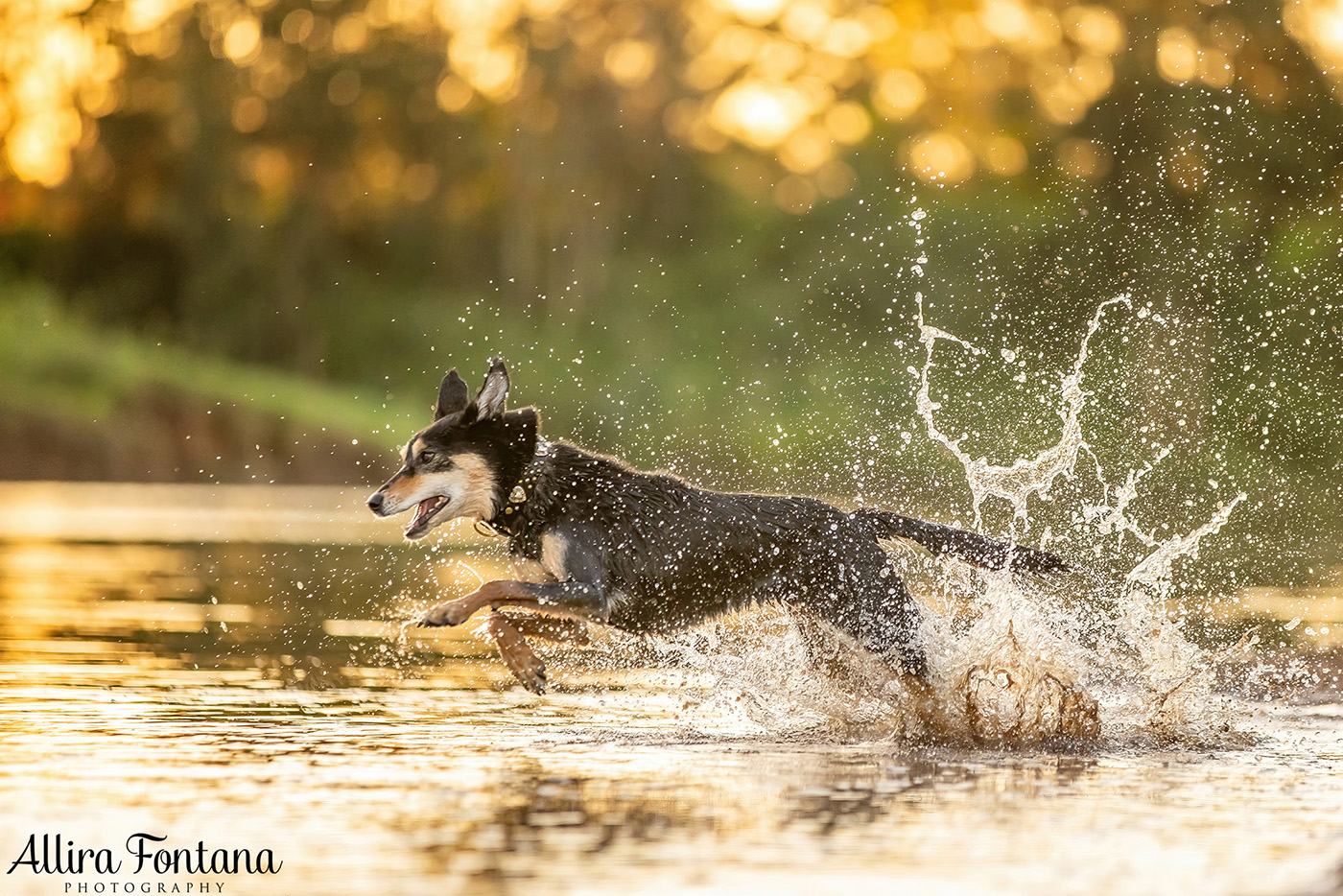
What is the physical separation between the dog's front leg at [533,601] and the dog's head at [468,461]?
521mm

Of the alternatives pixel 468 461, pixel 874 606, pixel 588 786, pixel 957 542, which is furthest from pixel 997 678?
pixel 468 461

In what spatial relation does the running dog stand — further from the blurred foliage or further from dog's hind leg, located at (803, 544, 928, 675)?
the blurred foliage

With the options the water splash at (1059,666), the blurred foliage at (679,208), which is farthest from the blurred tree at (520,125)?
the water splash at (1059,666)

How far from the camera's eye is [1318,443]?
27625mm

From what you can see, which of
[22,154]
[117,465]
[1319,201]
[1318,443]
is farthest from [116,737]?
[22,154]

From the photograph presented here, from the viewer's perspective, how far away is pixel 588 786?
7059 millimetres

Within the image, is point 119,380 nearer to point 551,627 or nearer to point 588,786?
point 551,627

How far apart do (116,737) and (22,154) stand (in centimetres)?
3994

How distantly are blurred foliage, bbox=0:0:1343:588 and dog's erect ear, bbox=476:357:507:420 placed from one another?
61.5ft

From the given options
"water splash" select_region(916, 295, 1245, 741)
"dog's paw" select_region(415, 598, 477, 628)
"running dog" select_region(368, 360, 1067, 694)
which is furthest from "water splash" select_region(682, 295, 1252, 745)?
"dog's paw" select_region(415, 598, 477, 628)

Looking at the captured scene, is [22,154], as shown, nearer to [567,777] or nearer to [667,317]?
[667,317]

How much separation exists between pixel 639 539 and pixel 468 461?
0.88 metres

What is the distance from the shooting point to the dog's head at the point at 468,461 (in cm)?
898

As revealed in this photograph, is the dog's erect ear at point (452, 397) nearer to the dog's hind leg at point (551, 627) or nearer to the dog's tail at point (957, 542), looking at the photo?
the dog's hind leg at point (551, 627)
